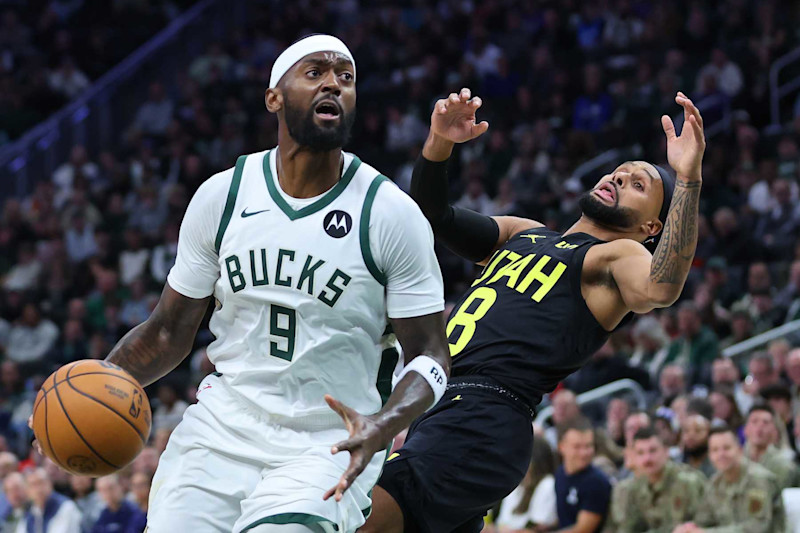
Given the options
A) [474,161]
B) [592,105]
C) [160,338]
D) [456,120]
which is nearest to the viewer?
[160,338]

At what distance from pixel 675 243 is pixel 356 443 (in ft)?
6.42

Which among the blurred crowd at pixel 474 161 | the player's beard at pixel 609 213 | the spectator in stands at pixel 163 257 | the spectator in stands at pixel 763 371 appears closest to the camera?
the player's beard at pixel 609 213

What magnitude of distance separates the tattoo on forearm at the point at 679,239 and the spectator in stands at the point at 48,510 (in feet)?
22.9

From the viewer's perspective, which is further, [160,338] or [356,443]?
[160,338]

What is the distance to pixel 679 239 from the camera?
507 cm

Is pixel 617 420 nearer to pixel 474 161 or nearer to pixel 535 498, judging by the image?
pixel 535 498

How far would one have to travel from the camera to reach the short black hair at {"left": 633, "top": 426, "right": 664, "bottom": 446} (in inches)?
326

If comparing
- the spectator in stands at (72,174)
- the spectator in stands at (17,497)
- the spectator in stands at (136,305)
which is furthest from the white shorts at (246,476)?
the spectator in stands at (72,174)

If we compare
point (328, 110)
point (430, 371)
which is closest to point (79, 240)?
point (328, 110)

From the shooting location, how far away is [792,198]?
494 inches

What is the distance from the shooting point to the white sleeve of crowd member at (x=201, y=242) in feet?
14.4

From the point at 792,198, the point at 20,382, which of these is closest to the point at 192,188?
the point at 20,382

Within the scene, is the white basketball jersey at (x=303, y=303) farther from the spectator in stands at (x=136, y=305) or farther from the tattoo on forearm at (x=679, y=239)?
the spectator in stands at (x=136, y=305)

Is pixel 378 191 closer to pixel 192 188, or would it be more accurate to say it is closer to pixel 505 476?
pixel 505 476
